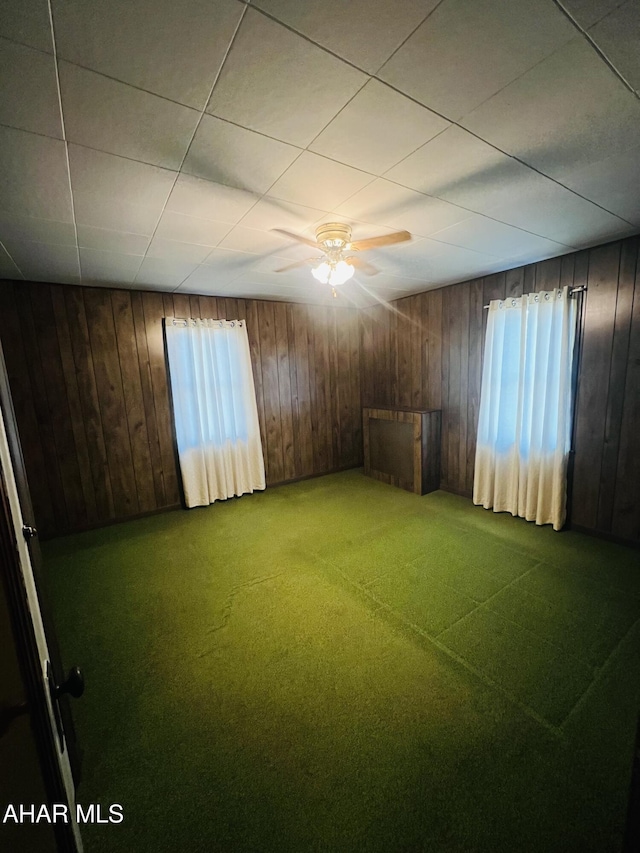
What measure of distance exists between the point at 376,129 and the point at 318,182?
15.5 inches

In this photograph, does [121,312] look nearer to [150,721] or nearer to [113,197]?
[113,197]

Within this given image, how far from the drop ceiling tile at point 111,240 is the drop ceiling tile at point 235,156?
0.91 meters

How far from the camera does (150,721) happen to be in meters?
1.48

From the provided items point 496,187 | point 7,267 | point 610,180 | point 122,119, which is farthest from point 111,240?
point 610,180

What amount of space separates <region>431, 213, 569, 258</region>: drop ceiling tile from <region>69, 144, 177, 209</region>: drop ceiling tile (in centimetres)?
170

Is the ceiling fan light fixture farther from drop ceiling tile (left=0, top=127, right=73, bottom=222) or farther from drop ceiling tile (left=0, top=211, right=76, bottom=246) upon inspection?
drop ceiling tile (left=0, top=211, right=76, bottom=246)

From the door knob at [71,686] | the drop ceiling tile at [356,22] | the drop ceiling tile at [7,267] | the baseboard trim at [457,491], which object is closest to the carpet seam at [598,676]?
the door knob at [71,686]

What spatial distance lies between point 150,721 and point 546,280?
13.2 feet

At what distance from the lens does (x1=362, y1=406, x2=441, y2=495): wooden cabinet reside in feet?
12.9

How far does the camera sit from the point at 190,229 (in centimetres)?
208

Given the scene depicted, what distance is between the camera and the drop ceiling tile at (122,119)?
3.39 ft

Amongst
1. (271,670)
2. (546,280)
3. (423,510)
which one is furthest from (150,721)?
(546,280)

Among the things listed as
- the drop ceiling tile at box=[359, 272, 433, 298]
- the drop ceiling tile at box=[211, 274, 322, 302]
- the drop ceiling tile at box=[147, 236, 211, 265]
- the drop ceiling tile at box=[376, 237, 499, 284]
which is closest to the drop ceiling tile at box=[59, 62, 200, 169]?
the drop ceiling tile at box=[147, 236, 211, 265]

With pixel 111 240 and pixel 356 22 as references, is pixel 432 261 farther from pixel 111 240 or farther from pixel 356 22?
pixel 111 240
